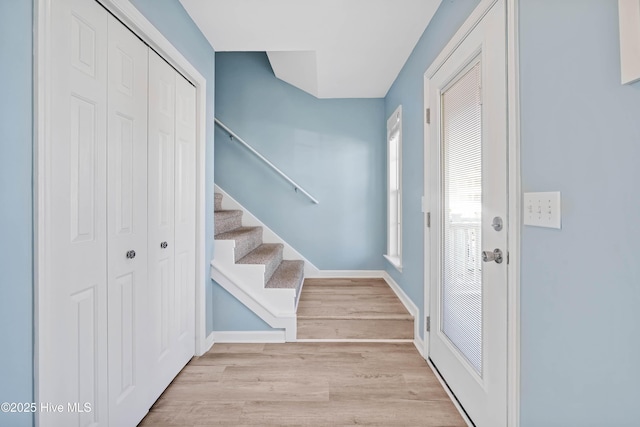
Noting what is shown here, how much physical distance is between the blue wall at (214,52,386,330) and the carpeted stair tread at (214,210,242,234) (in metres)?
0.34

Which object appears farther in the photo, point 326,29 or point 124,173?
point 326,29

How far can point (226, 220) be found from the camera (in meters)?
2.90

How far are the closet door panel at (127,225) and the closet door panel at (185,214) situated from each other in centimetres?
35

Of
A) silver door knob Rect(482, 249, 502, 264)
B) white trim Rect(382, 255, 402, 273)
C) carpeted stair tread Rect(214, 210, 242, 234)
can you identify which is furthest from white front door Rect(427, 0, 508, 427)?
carpeted stair tread Rect(214, 210, 242, 234)

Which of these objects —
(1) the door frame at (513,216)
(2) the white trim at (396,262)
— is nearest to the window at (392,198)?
(2) the white trim at (396,262)

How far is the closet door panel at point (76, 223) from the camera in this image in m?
0.97

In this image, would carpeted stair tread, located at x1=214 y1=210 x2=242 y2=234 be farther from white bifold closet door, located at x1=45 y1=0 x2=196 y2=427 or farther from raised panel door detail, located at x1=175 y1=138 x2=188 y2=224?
white bifold closet door, located at x1=45 y1=0 x2=196 y2=427

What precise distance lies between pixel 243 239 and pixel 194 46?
1473mm

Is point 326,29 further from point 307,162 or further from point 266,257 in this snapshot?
point 266,257
